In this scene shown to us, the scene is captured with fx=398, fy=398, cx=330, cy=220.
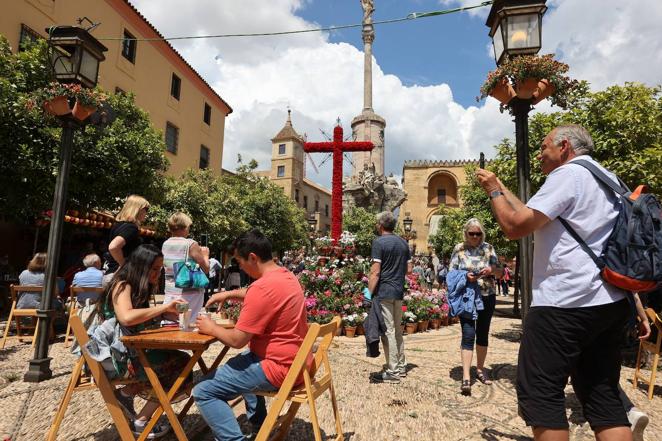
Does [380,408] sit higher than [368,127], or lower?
lower

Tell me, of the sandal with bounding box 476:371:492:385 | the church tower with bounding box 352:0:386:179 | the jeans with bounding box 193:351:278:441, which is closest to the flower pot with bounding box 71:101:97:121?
the jeans with bounding box 193:351:278:441

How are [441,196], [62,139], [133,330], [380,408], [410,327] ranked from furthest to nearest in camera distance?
[441,196]
[410,327]
[62,139]
[380,408]
[133,330]

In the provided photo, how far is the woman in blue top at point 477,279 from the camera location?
4.15m

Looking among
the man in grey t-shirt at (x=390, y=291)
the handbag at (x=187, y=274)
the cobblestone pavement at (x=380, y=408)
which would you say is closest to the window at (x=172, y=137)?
the cobblestone pavement at (x=380, y=408)

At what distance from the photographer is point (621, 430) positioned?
1.94 meters

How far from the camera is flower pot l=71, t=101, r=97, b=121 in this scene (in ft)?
15.3

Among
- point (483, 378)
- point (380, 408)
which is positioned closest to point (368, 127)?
point (483, 378)

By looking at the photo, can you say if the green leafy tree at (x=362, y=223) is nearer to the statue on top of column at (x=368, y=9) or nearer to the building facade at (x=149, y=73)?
the building facade at (x=149, y=73)

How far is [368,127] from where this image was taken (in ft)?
93.8

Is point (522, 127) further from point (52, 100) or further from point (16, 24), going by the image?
point (16, 24)

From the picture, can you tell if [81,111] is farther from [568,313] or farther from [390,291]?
[568,313]

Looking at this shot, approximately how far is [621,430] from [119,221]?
13.7 ft

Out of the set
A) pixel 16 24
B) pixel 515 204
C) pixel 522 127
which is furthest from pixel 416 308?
pixel 16 24

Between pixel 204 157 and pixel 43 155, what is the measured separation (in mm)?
15942
